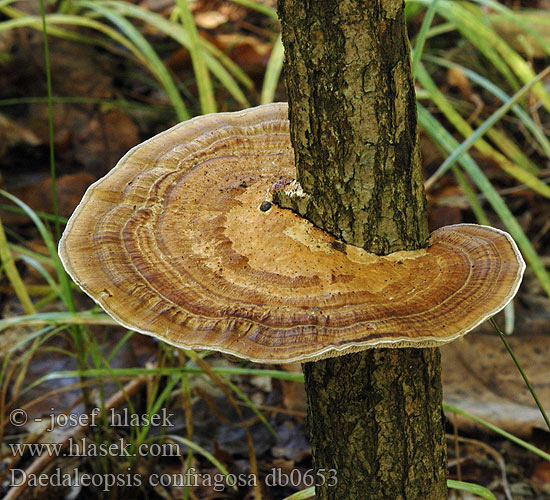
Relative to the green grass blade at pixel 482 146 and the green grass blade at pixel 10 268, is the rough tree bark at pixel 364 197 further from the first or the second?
the green grass blade at pixel 482 146

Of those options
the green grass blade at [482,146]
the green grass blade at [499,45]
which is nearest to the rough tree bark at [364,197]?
the green grass blade at [482,146]

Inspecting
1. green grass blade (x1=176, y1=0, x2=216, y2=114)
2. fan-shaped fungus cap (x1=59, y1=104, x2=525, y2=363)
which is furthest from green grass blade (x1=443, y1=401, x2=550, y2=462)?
green grass blade (x1=176, y1=0, x2=216, y2=114)

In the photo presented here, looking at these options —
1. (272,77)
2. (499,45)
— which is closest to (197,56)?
(272,77)

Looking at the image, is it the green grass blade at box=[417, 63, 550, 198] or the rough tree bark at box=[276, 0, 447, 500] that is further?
the green grass blade at box=[417, 63, 550, 198]

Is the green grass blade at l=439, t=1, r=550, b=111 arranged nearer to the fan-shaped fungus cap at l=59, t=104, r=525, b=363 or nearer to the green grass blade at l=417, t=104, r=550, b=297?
the green grass blade at l=417, t=104, r=550, b=297

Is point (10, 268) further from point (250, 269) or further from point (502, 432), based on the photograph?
point (502, 432)
